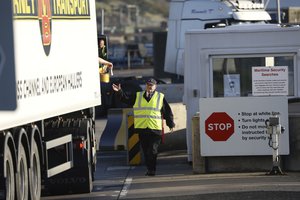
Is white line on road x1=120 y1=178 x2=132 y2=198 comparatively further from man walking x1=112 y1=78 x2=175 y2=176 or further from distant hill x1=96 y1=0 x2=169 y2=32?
distant hill x1=96 y1=0 x2=169 y2=32

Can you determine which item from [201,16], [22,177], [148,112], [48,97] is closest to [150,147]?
[148,112]

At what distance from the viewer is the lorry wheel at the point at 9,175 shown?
13.0 meters

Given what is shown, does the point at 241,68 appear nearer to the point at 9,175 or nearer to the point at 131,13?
the point at 9,175

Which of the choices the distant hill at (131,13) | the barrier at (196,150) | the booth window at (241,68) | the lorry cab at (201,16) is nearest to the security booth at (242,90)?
the booth window at (241,68)

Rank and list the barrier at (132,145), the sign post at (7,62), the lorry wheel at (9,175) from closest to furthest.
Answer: the sign post at (7,62)
the lorry wheel at (9,175)
the barrier at (132,145)

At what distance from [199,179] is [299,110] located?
271 cm

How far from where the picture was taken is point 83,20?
55.9ft

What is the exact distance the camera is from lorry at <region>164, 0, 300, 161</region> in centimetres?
2052

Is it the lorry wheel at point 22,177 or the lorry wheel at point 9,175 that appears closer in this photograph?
the lorry wheel at point 9,175

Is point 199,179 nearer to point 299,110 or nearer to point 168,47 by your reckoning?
point 299,110

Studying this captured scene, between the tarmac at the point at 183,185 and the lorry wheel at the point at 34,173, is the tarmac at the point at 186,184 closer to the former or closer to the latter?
the tarmac at the point at 183,185

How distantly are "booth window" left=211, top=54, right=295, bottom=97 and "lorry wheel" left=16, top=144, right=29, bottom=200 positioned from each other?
6936 millimetres

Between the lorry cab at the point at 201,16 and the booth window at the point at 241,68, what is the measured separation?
5782mm

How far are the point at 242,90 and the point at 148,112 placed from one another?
1.88m
